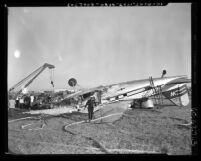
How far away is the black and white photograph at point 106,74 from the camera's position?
216 cm

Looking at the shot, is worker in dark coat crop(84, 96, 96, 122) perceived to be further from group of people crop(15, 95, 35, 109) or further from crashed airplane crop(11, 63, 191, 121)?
group of people crop(15, 95, 35, 109)

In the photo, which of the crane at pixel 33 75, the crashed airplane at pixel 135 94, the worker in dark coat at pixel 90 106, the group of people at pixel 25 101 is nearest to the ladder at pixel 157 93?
the crashed airplane at pixel 135 94

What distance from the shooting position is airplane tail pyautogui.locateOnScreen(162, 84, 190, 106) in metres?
2.16

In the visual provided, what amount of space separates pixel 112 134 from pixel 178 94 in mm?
832

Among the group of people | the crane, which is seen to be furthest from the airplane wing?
the group of people

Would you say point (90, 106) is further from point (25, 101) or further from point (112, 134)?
point (25, 101)

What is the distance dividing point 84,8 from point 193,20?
3.79ft

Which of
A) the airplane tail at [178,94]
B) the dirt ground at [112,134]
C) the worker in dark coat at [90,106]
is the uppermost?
the airplane tail at [178,94]

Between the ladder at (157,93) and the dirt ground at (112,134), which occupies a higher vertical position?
the ladder at (157,93)

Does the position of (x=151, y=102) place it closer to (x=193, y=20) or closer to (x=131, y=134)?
(x=131, y=134)

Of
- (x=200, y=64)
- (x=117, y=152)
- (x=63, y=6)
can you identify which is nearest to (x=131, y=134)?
(x=117, y=152)

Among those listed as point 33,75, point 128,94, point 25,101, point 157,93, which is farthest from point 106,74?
point 25,101

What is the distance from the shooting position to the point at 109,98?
2215 mm

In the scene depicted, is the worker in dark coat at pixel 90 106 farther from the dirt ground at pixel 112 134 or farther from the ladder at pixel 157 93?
the ladder at pixel 157 93
